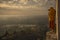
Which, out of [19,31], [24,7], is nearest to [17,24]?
[19,31]

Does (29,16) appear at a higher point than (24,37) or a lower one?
higher

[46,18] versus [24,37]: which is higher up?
[46,18]

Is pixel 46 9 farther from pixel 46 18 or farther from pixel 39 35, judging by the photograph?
pixel 39 35

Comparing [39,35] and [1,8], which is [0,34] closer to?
[1,8]

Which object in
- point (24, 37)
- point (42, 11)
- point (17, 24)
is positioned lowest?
point (24, 37)

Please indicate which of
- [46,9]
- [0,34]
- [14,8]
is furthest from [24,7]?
[0,34]

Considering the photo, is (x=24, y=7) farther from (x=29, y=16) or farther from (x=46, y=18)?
(x=46, y=18)

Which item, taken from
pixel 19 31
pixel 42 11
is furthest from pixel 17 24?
pixel 42 11
